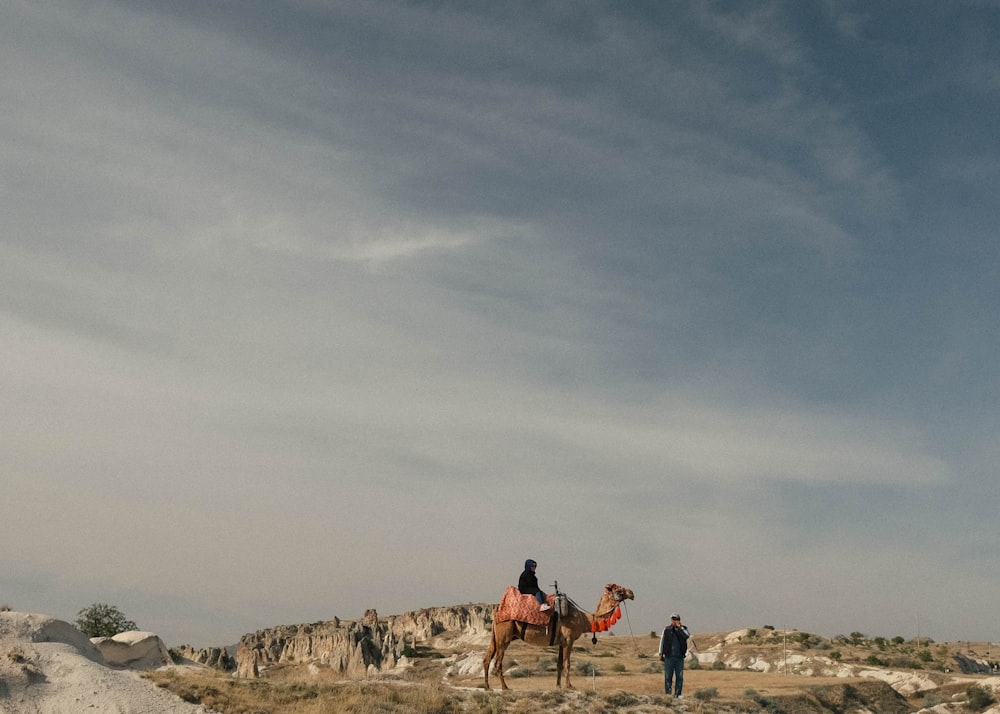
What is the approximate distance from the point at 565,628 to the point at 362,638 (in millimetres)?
56433

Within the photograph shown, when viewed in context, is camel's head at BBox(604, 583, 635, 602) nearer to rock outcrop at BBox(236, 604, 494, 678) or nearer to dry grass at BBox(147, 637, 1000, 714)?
dry grass at BBox(147, 637, 1000, 714)

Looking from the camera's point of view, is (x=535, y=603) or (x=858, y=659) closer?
(x=535, y=603)

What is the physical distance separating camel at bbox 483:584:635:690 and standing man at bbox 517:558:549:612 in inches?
31.3

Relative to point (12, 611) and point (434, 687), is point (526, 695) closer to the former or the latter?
point (434, 687)

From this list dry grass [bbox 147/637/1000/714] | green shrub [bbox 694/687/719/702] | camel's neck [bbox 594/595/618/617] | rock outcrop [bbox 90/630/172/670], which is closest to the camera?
dry grass [bbox 147/637/1000/714]

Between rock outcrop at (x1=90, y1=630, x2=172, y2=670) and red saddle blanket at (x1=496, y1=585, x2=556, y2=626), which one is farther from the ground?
red saddle blanket at (x1=496, y1=585, x2=556, y2=626)

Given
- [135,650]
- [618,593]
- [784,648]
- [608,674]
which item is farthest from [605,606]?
[784,648]

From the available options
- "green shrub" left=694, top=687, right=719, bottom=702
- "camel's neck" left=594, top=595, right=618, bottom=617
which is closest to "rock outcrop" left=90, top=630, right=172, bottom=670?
"camel's neck" left=594, top=595, right=618, bottom=617

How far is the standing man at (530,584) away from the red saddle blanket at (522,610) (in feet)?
0.42

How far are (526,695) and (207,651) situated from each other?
238 feet

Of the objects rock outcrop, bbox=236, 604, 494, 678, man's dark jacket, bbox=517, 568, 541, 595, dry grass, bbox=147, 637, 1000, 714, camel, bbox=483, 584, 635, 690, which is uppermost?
man's dark jacket, bbox=517, 568, 541, 595

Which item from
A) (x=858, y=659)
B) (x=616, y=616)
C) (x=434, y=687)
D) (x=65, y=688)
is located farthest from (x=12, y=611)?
(x=858, y=659)

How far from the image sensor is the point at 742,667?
56.6 metres

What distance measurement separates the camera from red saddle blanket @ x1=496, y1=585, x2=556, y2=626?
78.6 ft
